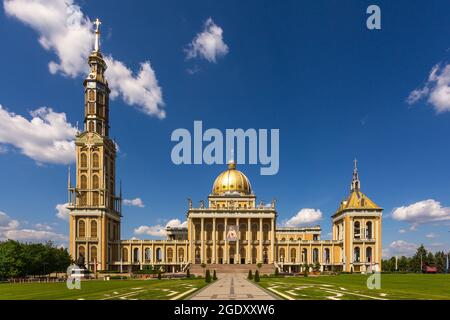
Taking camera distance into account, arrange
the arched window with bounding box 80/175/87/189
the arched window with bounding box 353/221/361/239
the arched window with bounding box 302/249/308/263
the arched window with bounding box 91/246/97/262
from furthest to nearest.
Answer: the arched window with bounding box 302/249/308/263
the arched window with bounding box 353/221/361/239
the arched window with bounding box 80/175/87/189
the arched window with bounding box 91/246/97/262

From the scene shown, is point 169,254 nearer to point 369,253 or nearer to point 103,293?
point 369,253

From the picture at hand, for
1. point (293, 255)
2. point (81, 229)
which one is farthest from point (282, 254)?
point (81, 229)

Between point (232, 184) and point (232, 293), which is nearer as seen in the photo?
point (232, 293)

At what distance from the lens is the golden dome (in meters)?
124

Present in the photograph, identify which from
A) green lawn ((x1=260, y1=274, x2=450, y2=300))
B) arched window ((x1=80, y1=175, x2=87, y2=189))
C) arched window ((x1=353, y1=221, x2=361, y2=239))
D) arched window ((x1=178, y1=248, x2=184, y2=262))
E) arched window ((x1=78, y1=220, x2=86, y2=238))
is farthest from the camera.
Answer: arched window ((x1=178, y1=248, x2=184, y2=262))

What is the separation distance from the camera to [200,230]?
379 ft

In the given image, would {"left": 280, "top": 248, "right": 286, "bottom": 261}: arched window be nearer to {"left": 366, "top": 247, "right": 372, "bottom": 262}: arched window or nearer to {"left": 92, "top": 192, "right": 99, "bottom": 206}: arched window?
{"left": 366, "top": 247, "right": 372, "bottom": 262}: arched window

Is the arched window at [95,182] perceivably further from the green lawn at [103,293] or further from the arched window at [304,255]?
the green lawn at [103,293]

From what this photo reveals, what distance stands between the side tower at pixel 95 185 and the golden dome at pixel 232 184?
32.6 meters

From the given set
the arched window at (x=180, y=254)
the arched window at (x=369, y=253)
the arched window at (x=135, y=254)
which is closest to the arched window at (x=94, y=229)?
the arched window at (x=135, y=254)

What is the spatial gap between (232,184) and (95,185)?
42900 mm

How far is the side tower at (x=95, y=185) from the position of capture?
98438 millimetres

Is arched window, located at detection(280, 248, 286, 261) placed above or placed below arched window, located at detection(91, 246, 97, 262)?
below

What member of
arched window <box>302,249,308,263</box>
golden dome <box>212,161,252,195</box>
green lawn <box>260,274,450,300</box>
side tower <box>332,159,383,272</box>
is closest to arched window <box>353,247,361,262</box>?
side tower <box>332,159,383,272</box>
